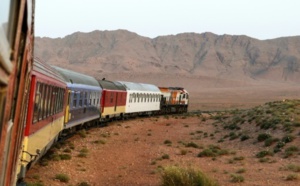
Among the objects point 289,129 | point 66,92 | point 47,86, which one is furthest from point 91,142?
point 47,86

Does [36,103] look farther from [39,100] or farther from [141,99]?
[141,99]

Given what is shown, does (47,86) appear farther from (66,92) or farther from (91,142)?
(91,142)

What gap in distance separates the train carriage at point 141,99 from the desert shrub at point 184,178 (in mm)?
25108

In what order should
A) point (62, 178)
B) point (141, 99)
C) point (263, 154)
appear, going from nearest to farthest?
point (62, 178) < point (263, 154) < point (141, 99)

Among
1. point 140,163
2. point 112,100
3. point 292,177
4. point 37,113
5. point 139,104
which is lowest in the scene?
point 140,163

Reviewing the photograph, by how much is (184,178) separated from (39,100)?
202 inches

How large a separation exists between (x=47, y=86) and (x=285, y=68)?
550ft

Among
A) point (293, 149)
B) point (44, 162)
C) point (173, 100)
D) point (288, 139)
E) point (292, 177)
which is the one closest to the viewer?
point (292, 177)

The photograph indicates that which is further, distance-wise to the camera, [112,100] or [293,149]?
[112,100]

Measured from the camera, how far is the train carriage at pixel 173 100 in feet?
174

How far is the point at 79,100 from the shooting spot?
2072 centimetres

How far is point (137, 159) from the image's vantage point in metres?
19.4

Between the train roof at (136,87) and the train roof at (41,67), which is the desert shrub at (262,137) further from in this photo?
the train roof at (41,67)

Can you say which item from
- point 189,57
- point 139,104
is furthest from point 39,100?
point 189,57
